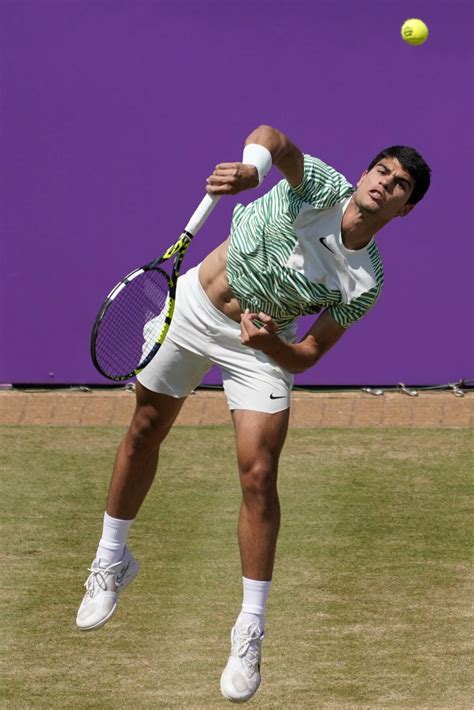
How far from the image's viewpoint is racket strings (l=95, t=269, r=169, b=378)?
630 centimetres

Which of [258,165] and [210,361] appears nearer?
[258,165]

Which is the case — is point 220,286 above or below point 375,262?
below

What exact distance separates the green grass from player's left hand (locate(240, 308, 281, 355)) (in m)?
1.65

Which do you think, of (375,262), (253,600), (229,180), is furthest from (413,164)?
(253,600)

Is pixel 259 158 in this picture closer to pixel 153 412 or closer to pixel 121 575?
pixel 153 412

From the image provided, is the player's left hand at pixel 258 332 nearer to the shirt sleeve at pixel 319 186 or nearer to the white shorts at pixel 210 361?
the white shorts at pixel 210 361

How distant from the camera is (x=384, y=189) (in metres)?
5.86

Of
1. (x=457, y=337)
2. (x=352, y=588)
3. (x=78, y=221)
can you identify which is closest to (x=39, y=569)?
(x=352, y=588)

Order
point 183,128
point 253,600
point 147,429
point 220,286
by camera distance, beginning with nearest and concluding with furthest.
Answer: point 253,600, point 220,286, point 147,429, point 183,128

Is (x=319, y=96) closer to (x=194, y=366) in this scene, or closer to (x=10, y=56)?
(x=10, y=56)

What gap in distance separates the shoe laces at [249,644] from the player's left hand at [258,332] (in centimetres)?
116

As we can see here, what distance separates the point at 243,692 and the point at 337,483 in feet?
12.0

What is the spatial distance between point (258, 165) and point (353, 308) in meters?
0.89

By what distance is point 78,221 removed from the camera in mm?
11297
